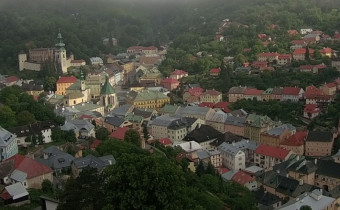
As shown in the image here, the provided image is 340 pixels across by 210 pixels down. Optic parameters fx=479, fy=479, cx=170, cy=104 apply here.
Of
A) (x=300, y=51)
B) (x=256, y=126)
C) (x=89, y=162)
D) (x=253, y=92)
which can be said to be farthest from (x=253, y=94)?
(x=89, y=162)

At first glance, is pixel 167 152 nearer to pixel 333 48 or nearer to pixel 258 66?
pixel 258 66

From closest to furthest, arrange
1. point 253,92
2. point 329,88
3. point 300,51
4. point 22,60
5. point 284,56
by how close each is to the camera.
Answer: point 329,88
point 253,92
point 284,56
point 300,51
point 22,60

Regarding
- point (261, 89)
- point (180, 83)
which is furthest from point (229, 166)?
point (180, 83)

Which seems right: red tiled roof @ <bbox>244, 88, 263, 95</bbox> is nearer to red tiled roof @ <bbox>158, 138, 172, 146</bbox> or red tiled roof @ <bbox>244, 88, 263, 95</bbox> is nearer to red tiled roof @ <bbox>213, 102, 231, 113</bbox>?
red tiled roof @ <bbox>213, 102, 231, 113</bbox>

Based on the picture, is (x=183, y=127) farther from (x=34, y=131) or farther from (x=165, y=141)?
(x=34, y=131)

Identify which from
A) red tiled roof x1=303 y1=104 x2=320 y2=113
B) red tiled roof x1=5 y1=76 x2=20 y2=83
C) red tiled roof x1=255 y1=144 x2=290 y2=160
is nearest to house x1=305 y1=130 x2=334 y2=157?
red tiled roof x1=255 y1=144 x2=290 y2=160

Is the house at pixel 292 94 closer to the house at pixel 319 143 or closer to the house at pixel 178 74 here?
Result: the house at pixel 319 143

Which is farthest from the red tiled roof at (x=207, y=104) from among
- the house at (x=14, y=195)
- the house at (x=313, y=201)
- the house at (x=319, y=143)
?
the house at (x=14, y=195)
